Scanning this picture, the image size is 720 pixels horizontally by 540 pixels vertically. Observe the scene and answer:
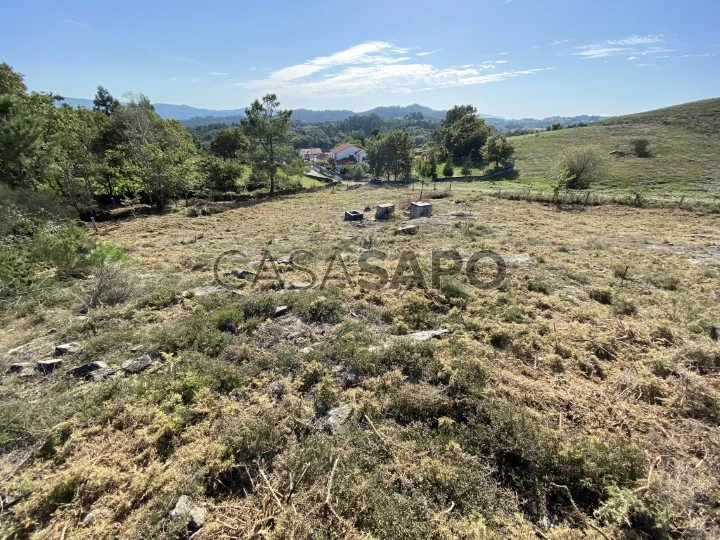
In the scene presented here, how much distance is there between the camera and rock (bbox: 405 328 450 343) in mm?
6359

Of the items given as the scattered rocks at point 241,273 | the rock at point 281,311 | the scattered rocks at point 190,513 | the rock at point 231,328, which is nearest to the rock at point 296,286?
the rock at point 281,311

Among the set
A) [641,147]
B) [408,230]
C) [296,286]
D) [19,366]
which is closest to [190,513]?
[19,366]

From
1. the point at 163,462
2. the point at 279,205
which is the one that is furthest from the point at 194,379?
the point at 279,205

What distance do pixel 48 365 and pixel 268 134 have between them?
31.0 meters

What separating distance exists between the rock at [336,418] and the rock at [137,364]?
3.67 meters

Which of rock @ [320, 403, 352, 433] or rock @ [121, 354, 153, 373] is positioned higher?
rock @ [121, 354, 153, 373]

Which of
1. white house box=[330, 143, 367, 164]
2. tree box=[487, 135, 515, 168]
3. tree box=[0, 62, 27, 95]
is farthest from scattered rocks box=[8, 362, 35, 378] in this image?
white house box=[330, 143, 367, 164]

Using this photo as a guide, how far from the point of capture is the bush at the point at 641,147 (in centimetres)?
4588

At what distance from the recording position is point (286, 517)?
3.25 meters

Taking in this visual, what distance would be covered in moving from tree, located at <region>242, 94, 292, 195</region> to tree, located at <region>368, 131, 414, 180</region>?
21397 millimetres

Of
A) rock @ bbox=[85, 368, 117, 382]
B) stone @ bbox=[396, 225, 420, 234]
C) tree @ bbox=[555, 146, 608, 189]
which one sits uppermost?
tree @ bbox=[555, 146, 608, 189]

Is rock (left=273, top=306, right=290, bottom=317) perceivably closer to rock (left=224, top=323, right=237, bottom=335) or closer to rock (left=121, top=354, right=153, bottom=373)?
rock (left=224, top=323, right=237, bottom=335)

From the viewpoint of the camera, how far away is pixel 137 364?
563 cm

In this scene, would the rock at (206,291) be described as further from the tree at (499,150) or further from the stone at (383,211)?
the tree at (499,150)
